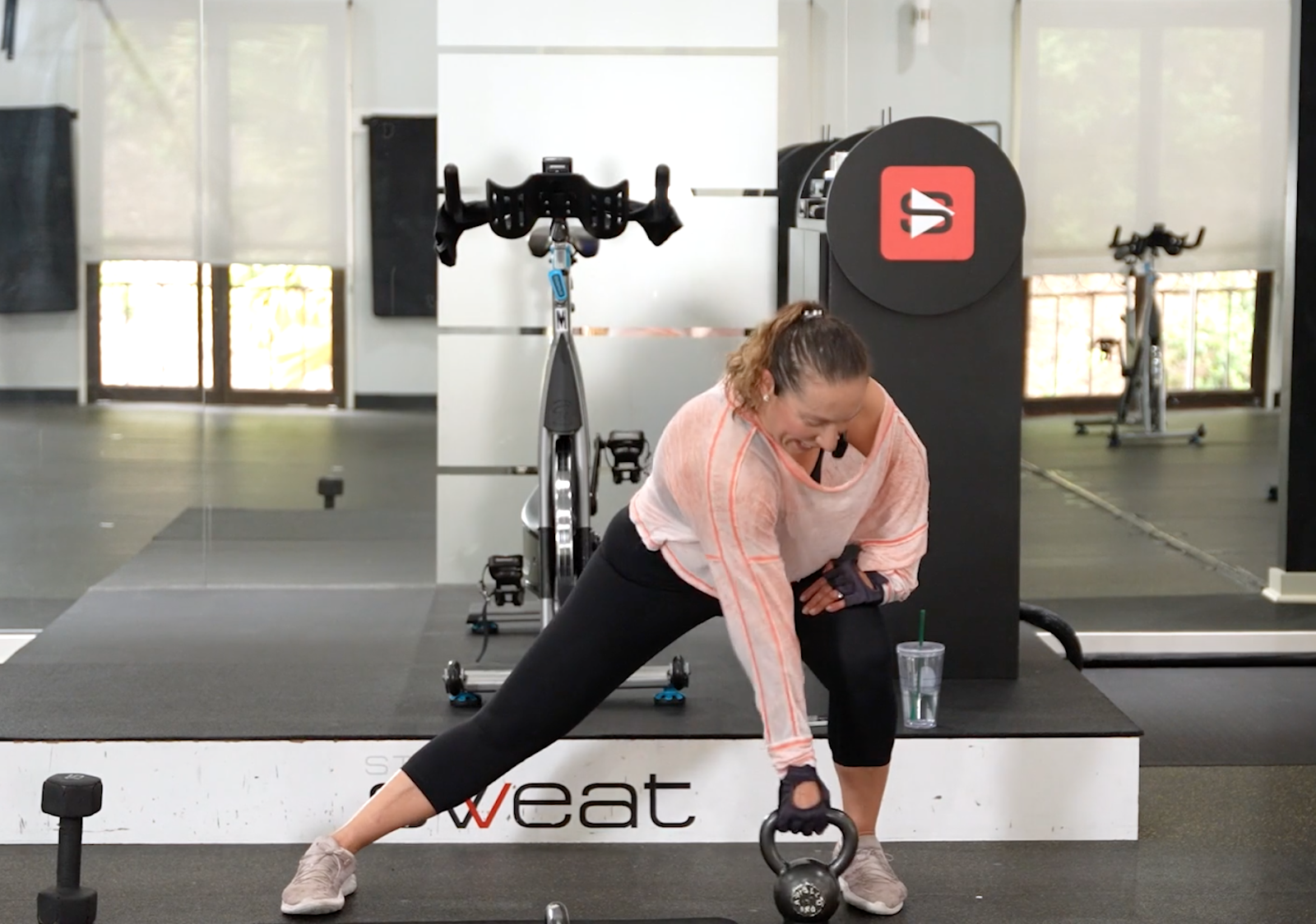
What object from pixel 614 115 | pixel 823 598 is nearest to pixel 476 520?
pixel 614 115

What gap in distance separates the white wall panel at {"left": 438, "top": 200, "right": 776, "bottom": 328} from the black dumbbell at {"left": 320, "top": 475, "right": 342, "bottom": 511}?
57 cm

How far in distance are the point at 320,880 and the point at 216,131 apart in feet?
8.28

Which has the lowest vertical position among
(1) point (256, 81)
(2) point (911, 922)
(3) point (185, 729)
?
(2) point (911, 922)

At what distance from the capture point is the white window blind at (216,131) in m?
4.48

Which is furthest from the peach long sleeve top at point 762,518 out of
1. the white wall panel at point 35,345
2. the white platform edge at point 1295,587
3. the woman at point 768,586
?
the white platform edge at point 1295,587

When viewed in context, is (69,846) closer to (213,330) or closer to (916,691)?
(916,691)

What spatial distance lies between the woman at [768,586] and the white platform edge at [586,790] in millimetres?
334

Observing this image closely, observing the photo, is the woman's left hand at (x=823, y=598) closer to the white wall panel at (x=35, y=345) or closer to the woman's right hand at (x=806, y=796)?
the woman's right hand at (x=806, y=796)

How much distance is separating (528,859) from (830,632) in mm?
893

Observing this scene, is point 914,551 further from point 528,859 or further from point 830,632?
point 528,859

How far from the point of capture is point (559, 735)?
263cm

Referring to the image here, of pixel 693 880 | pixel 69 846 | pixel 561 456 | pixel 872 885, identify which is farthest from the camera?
pixel 561 456

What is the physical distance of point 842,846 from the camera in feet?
7.51

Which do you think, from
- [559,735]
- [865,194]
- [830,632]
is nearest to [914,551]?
[830,632]
